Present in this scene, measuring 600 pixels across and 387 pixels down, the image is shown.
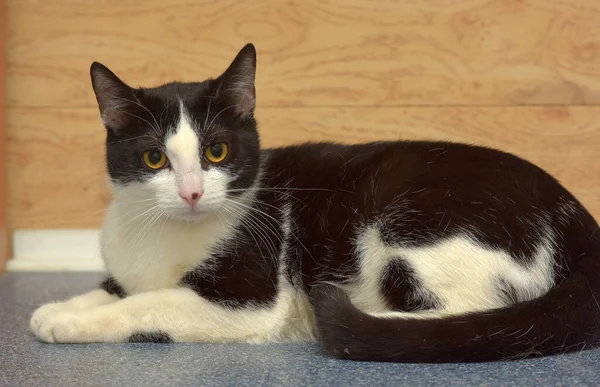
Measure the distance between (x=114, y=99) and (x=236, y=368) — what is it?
0.68 metres

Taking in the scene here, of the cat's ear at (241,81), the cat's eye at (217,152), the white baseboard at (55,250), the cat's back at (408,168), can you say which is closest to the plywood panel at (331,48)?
the white baseboard at (55,250)

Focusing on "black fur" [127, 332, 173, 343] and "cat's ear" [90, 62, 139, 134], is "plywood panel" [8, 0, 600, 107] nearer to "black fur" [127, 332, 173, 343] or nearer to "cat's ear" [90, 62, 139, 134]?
"cat's ear" [90, 62, 139, 134]

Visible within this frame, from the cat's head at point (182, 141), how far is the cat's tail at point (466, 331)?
0.37m

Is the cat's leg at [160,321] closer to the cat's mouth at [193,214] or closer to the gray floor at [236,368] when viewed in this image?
the gray floor at [236,368]

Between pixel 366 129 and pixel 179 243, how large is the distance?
1108 mm

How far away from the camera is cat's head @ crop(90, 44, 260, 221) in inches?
53.8

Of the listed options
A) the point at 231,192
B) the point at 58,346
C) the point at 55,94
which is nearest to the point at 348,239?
the point at 231,192

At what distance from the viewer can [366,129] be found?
7.81 feet

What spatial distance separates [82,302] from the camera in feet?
5.06

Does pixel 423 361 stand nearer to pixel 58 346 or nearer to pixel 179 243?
pixel 179 243

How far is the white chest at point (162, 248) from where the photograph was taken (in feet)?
4.84

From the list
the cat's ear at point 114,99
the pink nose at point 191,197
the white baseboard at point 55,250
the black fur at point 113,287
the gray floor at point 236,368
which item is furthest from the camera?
the white baseboard at point 55,250

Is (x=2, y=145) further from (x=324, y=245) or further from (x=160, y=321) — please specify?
(x=324, y=245)

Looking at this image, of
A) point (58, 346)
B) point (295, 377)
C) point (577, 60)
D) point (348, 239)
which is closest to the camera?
point (295, 377)
